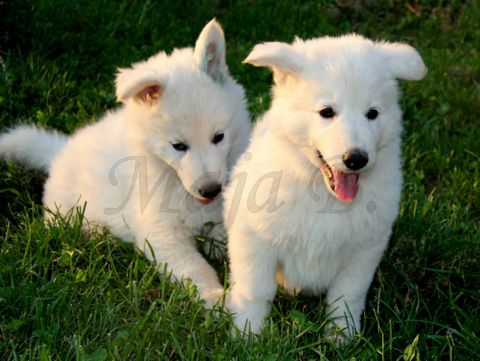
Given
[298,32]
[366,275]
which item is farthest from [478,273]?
[298,32]

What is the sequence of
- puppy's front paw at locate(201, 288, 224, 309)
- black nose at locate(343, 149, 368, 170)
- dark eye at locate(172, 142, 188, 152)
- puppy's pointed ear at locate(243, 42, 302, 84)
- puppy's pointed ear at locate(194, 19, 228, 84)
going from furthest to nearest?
puppy's pointed ear at locate(194, 19, 228, 84) < dark eye at locate(172, 142, 188, 152) < puppy's front paw at locate(201, 288, 224, 309) < puppy's pointed ear at locate(243, 42, 302, 84) < black nose at locate(343, 149, 368, 170)

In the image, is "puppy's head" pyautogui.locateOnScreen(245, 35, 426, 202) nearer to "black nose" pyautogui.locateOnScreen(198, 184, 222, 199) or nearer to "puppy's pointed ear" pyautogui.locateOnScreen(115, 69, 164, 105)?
"black nose" pyautogui.locateOnScreen(198, 184, 222, 199)

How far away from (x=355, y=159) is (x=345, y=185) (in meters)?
0.26

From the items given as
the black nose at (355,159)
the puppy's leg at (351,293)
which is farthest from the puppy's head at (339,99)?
the puppy's leg at (351,293)

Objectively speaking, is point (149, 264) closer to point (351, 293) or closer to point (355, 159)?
point (351, 293)

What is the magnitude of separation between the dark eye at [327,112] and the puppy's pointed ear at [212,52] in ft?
3.82

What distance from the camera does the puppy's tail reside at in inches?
A: 196

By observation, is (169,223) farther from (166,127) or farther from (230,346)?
(230,346)

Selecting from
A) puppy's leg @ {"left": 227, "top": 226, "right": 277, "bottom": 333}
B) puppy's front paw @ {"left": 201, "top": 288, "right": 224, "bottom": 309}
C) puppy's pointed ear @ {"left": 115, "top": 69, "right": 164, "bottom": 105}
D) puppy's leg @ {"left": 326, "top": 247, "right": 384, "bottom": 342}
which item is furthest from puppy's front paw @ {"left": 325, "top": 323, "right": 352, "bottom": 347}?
puppy's pointed ear @ {"left": 115, "top": 69, "right": 164, "bottom": 105}

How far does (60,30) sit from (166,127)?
8.56 feet

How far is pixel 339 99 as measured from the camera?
10.4 ft

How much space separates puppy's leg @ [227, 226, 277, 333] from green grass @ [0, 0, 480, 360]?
0.10m

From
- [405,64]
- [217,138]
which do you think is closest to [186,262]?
[217,138]

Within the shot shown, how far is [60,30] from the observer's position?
20.6 ft
